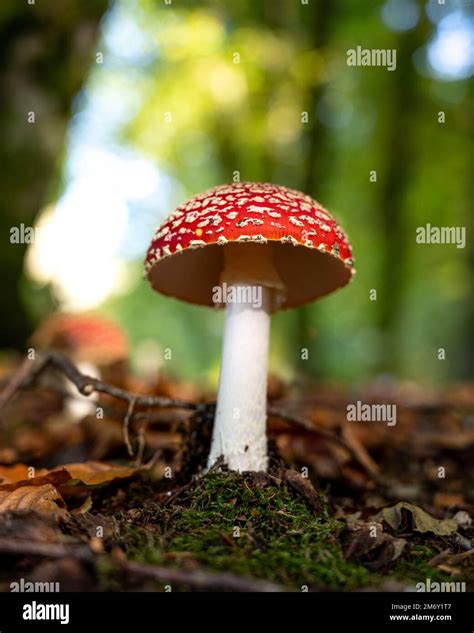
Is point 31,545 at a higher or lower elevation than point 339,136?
lower

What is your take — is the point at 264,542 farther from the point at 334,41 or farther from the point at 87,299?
the point at 87,299

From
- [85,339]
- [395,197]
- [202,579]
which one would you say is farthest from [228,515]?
[395,197]

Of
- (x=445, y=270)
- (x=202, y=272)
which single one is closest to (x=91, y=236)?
(x=445, y=270)

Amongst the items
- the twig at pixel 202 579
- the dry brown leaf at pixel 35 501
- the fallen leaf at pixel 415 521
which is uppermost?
the dry brown leaf at pixel 35 501

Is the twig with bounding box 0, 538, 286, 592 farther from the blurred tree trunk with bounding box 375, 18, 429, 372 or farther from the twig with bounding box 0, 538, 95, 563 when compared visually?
the blurred tree trunk with bounding box 375, 18, 429, 372

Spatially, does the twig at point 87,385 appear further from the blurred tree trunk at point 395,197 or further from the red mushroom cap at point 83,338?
the blurred tree trunk at point 395,197

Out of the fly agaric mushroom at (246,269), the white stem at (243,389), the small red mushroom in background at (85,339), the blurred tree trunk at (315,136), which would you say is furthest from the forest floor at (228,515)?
the blurred tree trunk at (315,136)
